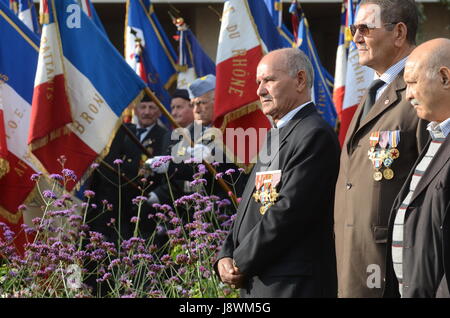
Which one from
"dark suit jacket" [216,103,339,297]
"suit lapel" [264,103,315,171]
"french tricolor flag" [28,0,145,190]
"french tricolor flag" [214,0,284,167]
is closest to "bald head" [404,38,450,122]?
"dark suit jacket" [216,103,339,297]

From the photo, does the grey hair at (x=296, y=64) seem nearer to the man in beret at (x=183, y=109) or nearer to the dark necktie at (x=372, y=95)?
the dark necktie at (x=372, y=95)

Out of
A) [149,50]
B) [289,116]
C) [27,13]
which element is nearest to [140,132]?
[27,13]

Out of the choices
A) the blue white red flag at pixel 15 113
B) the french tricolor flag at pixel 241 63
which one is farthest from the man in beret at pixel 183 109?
the blue white red flag at pixel 15 113

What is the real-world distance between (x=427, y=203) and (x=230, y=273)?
1.05 m

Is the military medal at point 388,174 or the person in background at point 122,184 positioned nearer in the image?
the military medal at point 388,174

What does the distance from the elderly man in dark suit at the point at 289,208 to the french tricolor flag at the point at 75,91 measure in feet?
8.58

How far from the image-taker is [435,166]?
3.31m

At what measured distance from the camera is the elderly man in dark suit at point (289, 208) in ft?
12.7

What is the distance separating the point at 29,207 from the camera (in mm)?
6875

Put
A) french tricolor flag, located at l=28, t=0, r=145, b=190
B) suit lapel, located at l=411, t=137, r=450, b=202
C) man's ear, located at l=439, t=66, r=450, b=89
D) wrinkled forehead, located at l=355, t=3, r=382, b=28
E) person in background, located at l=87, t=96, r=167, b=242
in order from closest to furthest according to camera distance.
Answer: suit lapel, located at l=411, t=137, r=450, b=202
man's ear, located at l=439, t=66, r=450, b=89
wrinkled forehead, located at l=355, t=3, r=382, b=28
french tricolor flag, located at l=28, t=0, r=145, b=190
person in background, located at l=87, t=96, r=167, b=242

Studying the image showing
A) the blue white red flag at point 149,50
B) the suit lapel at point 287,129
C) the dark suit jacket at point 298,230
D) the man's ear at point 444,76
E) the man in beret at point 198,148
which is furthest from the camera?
the blue white red flag at point 149,50

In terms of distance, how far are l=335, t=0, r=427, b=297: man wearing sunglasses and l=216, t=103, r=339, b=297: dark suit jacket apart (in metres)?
0.09

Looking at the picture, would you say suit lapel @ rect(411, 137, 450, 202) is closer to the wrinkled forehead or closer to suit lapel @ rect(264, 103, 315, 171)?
suit lapel @ rect(264, 103, 315, 171)

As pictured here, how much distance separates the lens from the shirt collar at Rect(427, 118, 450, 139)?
3418mm
